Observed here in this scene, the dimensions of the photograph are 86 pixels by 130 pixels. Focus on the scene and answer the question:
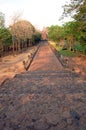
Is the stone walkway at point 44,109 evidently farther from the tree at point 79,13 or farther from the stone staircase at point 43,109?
the tree at point 79,13

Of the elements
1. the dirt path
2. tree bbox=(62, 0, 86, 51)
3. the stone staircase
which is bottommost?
the dirt path

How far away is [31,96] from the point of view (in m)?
9.30

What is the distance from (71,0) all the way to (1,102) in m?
15.3

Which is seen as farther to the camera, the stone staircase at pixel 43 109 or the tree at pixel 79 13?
the tree at pixel 79 13

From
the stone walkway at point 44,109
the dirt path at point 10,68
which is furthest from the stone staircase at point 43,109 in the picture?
the dirt path at point 10,68

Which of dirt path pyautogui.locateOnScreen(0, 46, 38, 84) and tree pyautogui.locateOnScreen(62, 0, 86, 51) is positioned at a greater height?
tree pyautogui.locateOnScreen(62, 0, 86, 51)

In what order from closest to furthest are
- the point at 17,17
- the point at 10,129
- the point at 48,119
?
the point at 10,129
the point at 48,119
the point at 17,17

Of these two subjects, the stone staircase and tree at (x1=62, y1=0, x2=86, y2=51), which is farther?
tree at (x1=62, y1=0, x2=86, y2=51)

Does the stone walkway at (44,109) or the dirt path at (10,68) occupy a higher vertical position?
the stone walkway at (44,109)

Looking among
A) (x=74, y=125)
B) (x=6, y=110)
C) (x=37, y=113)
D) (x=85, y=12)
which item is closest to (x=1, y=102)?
(x=6, y=110)

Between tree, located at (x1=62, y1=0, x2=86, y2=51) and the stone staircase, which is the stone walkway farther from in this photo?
tree, located at (x1=62, y1=0, x2=86, y2=51)

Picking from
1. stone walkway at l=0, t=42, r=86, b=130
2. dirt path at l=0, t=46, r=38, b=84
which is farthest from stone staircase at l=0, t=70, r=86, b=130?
dirt path at l=0, t=46, r=38, b=84

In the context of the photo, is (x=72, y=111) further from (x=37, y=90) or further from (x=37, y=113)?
(x=37, y=90)

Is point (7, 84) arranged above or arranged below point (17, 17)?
below
